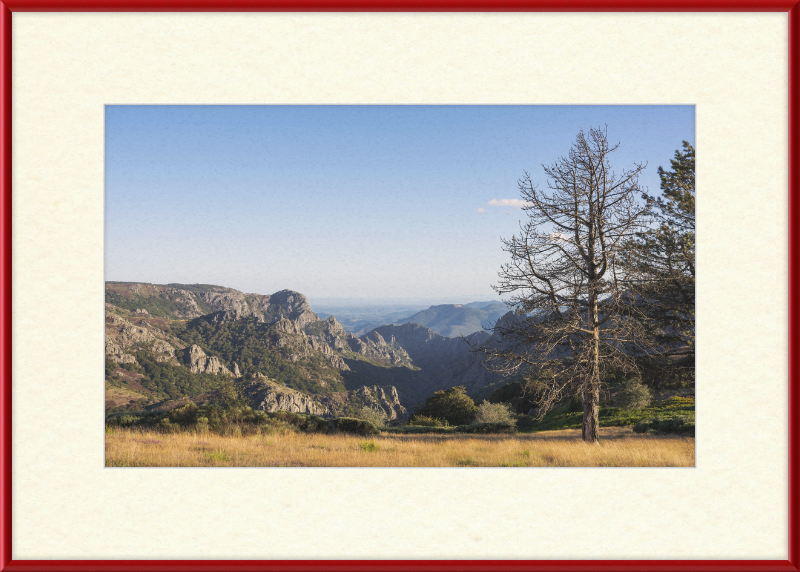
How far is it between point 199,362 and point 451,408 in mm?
72301

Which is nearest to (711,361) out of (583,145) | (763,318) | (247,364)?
(763,318)

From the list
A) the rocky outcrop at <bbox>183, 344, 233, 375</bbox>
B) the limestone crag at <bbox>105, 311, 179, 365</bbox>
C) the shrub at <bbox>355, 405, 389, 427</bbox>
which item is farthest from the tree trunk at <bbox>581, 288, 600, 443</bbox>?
the rocky outcrop at <bbox>183, 344, 233, 375</bbox>

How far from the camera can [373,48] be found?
20.7ft

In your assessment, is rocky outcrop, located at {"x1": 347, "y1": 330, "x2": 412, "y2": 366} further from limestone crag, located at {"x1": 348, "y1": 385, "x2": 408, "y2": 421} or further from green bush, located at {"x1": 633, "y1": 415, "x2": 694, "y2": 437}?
green bush, located at {"x1": 633, "y1": 415, "x2": 694, "y2": 437}

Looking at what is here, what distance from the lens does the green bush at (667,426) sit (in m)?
12.2

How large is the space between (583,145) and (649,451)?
23.0 feet

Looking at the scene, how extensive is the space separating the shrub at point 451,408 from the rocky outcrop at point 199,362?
62.7 meters

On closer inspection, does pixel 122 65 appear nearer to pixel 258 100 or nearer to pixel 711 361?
pixel 258 100

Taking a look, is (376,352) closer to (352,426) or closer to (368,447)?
(352,426)

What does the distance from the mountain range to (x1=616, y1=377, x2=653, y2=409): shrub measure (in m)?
26.7

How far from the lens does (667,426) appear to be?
1330cm

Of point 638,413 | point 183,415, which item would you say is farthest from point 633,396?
point 183,415

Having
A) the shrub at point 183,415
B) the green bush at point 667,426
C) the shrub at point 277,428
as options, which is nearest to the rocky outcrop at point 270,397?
the shrub at point 183,415

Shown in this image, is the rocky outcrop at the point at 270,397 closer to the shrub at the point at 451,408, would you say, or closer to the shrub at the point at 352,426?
the shrub at the point at 451,408
